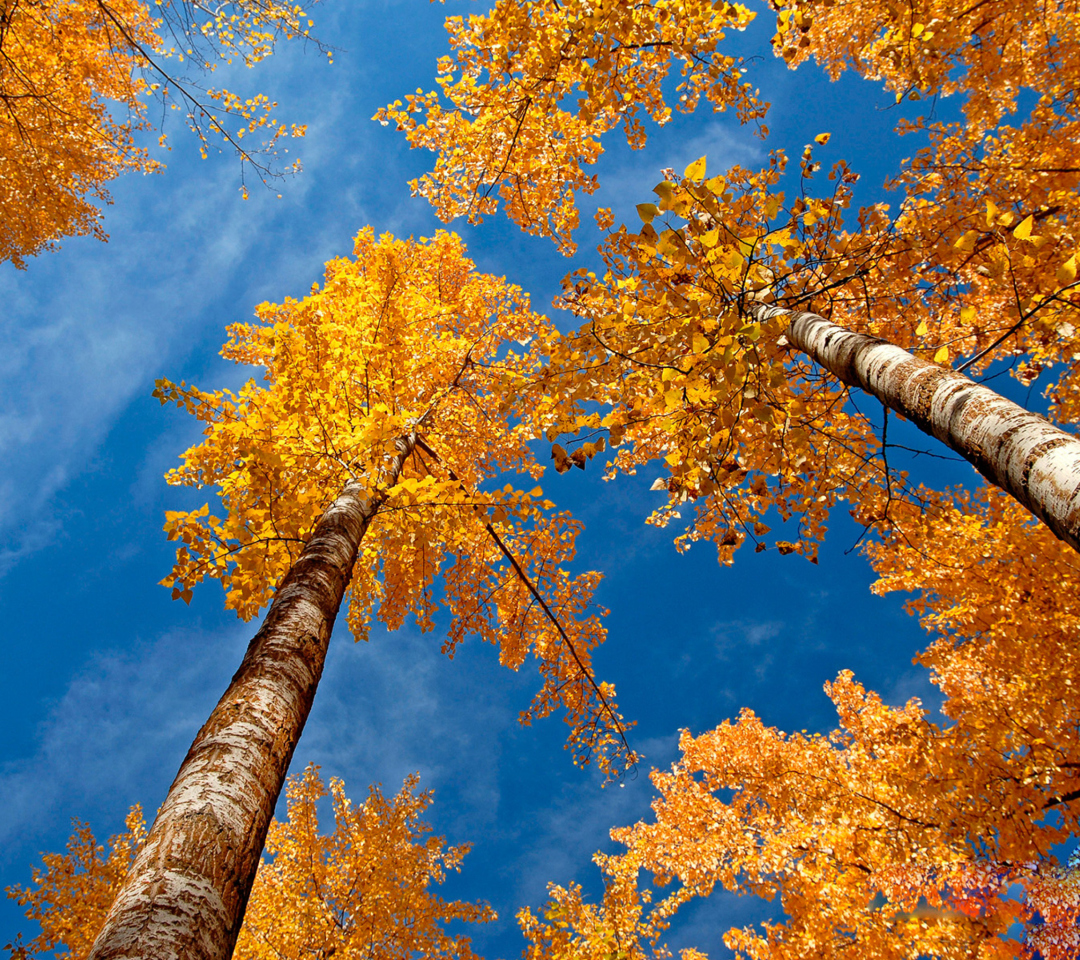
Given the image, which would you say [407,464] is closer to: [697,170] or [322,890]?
[697,170]

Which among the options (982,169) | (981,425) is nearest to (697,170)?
(981,425)

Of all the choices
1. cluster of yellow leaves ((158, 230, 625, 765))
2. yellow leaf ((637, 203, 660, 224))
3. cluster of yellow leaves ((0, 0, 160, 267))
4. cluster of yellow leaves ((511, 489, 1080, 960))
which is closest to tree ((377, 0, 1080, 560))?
yellow leaf ((637, 203, 660, 224))

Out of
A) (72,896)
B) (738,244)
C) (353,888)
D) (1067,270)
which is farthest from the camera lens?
(353,888)

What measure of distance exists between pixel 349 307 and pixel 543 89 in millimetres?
2437

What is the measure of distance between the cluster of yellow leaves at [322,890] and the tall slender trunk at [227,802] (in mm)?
7216

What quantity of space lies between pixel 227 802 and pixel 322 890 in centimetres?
852

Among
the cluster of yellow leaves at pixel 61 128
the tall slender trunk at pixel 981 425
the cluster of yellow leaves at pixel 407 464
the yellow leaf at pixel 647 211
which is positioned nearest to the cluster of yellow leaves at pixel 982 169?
the tall slender trunk at pixel 981 425

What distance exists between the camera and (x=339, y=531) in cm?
291

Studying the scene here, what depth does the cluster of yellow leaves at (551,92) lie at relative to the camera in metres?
3.17

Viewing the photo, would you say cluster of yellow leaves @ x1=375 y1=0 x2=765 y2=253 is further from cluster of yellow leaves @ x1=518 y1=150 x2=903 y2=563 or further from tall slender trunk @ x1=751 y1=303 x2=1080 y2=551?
tall slender trunk @ x1=751 y1=303 x2=1080 y2=551

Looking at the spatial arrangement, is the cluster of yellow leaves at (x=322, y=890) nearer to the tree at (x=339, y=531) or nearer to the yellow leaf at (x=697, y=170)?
the tree at (x=339, y=531)

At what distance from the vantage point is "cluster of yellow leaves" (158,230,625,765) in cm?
271

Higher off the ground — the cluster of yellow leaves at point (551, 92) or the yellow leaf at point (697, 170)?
the cluster of yellow leaves at point (551, 92)

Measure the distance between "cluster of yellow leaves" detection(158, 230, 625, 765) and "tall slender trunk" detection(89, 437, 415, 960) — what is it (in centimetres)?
55
